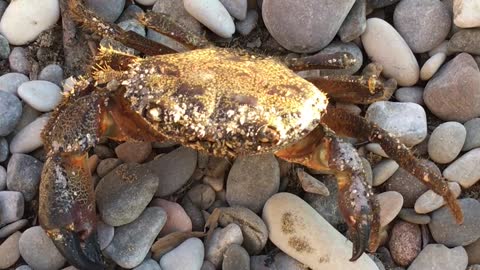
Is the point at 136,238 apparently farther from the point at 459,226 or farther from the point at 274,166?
the point at 459,226

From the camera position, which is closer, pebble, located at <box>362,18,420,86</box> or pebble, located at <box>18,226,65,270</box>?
pebble, located at <box>18,226,65,270</box>

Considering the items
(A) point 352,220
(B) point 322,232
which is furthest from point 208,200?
(A) point 352,220

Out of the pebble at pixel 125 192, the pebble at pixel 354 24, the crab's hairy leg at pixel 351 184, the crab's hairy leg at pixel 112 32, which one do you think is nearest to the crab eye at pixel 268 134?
the crab's hairy leg at pixel 351 184

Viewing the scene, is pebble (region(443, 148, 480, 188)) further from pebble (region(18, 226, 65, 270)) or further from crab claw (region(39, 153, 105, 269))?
pebble (region(18, 226, 65, 270))

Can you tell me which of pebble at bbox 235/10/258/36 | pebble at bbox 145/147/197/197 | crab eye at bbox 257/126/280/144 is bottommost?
pebble at bbox 145/147/197/197

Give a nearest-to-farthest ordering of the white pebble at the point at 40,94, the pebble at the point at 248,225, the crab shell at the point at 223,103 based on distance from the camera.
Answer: the crab shell at the point at 223,103
the pebble at the point at 248,225
the white pebble at the point at 40,94

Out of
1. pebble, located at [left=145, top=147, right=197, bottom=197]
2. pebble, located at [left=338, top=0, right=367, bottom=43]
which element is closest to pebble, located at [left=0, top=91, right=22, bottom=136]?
pebble, located at [left=145, top=147, right=197, bottom=197]

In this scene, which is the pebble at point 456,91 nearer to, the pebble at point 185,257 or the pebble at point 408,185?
the pebble at point 408,185
